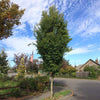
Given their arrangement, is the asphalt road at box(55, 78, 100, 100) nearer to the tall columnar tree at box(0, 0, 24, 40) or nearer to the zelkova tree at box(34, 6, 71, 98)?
the zelkova tree at box(34, 6, 71, 98)

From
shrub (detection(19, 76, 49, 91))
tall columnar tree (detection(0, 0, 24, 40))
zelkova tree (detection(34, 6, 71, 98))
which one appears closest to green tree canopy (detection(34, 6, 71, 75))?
zelkova tree (detection(34, 6, 71, 98))

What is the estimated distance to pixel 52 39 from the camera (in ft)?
23.6

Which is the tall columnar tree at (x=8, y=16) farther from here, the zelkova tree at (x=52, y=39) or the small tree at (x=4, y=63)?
the small tree at (x=4, y=63)

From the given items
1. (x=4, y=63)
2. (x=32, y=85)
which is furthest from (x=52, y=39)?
(x=4, y=63)

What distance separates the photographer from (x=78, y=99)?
25.2 feet

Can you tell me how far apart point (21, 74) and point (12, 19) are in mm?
11612

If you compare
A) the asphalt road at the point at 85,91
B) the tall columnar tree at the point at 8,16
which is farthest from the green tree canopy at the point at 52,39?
the asphalt road at the point at 85,91

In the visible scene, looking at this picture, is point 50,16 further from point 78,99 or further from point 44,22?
point 78,99

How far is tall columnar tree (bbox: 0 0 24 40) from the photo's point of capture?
240 inches

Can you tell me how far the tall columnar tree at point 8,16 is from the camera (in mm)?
6098

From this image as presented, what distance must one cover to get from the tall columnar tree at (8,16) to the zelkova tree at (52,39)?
1721 mm

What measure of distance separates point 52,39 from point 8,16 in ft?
10.3

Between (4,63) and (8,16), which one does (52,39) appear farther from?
(4,63)

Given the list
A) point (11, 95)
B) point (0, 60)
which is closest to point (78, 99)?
point (11, 95)
